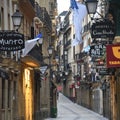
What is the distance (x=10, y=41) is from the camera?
18594 millimetres

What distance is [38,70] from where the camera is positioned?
1719 inches

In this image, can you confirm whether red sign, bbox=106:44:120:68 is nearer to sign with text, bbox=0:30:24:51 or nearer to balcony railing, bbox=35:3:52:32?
sign with text, bbox=0:30:24:51

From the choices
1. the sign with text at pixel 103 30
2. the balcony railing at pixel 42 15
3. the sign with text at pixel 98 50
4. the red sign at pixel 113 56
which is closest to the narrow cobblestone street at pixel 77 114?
the balcony railing at pixel 42 15

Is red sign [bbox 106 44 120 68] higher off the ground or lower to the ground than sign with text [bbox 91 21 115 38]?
lower

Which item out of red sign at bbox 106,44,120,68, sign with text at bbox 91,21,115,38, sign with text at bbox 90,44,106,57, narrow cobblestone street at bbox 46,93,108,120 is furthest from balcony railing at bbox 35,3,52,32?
red sign at bbox 106,44,120,68

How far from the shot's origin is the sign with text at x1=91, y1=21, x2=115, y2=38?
20.4m

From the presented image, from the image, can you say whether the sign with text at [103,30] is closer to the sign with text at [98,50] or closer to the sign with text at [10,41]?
the sign with text at [10,41]

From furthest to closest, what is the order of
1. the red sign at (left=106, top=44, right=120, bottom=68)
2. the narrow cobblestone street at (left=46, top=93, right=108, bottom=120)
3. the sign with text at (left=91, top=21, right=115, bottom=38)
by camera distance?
the narrow cobblestone street at (left=46, top=93, right=108, bottom=120) < the sign with text at (left=91, top=21, right=115, bottom=38) < the red sign at (left=106, top=44, right=120, bottom=68)

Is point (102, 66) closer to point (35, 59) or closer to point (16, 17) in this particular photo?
point (35, 59)

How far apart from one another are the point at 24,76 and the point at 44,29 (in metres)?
19.6

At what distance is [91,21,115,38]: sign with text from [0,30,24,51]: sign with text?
298 cm

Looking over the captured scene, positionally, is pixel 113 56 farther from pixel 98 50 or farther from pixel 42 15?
pixel 42 15

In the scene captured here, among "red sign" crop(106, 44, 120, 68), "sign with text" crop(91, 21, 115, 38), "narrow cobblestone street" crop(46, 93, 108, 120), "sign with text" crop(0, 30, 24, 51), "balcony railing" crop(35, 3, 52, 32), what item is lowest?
"narrow cobblestone street" crop(46, 93, 108, 120)

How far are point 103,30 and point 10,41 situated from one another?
12.2 feet
